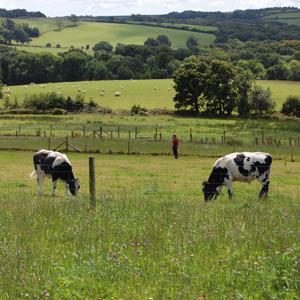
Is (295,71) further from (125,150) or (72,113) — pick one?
(125,150)

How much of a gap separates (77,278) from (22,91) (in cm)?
10463

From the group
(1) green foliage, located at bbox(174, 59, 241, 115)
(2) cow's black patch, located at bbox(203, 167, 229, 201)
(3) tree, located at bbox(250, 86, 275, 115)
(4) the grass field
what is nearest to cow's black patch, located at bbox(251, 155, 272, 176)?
(2) cow's black patch, located at bbox(203, 167, 229, 201)

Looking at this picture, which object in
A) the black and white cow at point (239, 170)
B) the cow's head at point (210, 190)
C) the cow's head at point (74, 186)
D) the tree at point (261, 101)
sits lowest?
the tree at point (261, 101)

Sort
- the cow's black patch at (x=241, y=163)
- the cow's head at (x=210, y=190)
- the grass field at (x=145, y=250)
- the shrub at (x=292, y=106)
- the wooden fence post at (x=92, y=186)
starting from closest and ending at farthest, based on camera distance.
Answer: the grass field at (x=145, y=250)
the wooden fence post at (x=92, y=186)
the cow's head at (x=210, y=190)
the cow's black patch at (x=241, y=163)
the shrub at (x=292, y=106)

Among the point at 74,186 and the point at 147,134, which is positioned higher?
the point at 74,186

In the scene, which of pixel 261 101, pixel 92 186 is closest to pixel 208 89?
pixel 261 101

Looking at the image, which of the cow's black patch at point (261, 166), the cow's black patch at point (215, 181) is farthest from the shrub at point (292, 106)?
the cow's black patch at point (215, 181)

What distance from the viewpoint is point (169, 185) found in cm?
2486

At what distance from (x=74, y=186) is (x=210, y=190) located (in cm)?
499

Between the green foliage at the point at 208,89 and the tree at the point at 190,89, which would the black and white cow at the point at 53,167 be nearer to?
the green foliage at the point at 208,89

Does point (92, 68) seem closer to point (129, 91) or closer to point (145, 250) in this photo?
point (129, 91)

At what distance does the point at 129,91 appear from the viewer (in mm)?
106500

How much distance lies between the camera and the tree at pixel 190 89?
288ft

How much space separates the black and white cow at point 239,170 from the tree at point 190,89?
6717 centimetres
